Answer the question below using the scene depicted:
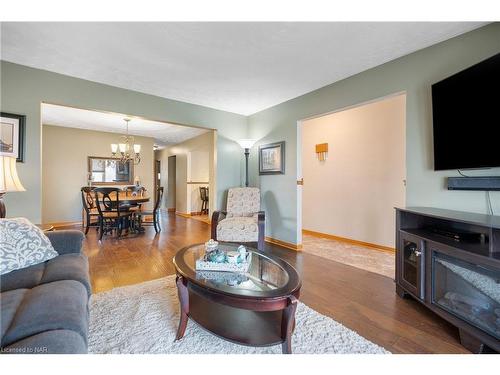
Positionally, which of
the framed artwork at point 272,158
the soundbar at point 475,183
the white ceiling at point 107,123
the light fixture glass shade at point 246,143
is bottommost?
the soundbar at point 475,183

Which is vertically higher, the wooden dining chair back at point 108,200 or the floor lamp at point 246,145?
the floor lamp at point 246,145

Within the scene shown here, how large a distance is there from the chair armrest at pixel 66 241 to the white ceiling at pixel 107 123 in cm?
263

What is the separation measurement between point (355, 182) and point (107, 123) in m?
5.17

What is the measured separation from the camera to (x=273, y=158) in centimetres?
401

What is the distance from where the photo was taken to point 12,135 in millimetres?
2539

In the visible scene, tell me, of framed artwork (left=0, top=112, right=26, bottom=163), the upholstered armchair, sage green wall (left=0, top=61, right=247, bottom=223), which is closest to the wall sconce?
the upholstered armchair

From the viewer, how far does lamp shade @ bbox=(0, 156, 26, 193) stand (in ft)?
5.93

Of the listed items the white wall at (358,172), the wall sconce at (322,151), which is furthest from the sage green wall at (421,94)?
the wall sconce at (322,151)

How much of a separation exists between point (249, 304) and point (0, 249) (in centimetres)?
154

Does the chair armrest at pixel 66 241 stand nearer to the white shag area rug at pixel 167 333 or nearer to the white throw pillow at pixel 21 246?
the white throw pillow at pixel 21 246

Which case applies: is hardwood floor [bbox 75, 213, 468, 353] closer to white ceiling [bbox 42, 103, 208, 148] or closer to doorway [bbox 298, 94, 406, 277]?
doorway [bbox 298, 94, 406, 277]

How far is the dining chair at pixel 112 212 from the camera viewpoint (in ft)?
13.5
